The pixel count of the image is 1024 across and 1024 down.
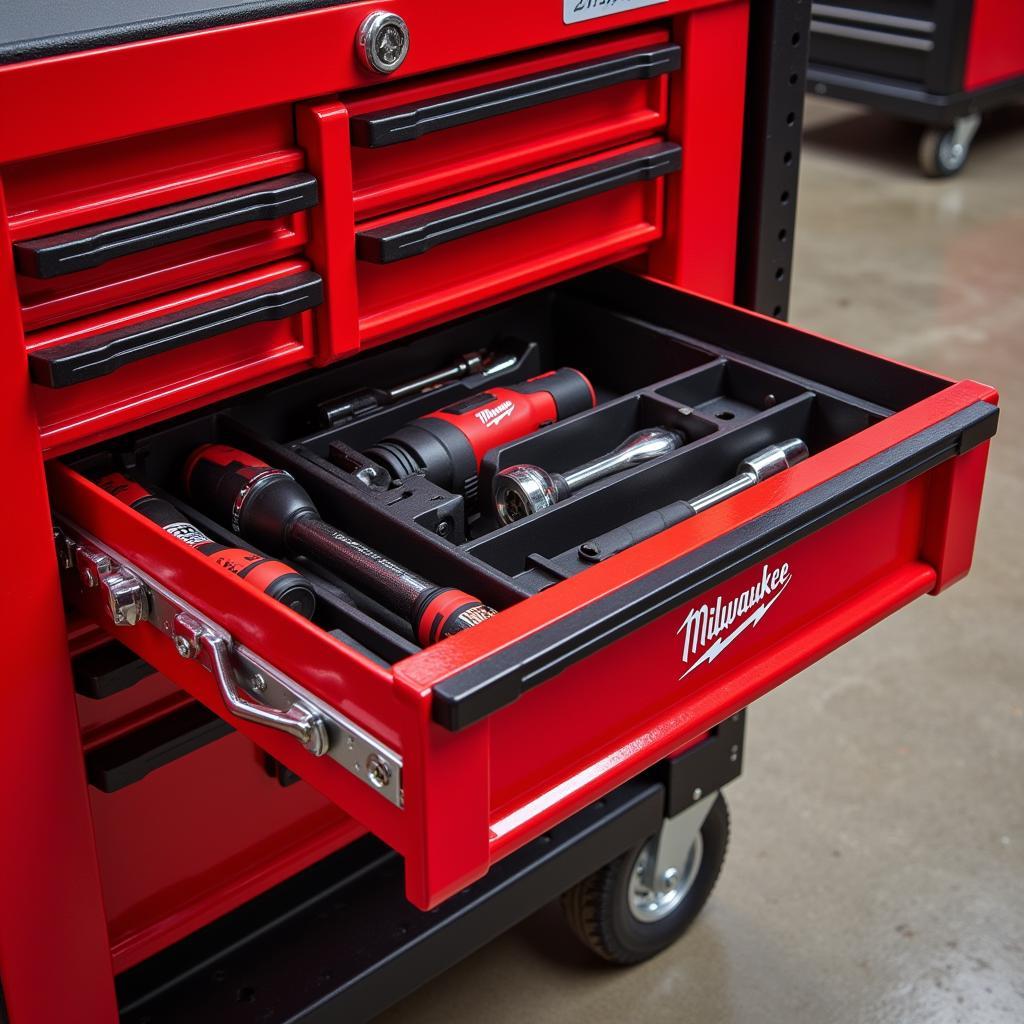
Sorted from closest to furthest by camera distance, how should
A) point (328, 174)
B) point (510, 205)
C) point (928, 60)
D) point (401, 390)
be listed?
point (328, 174), point (510, 205), point (401, 390), point (928, 60)

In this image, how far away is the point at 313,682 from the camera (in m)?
0.84

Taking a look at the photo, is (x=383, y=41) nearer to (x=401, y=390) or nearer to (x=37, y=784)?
(x=401, y=390)

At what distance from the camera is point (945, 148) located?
4102 mm

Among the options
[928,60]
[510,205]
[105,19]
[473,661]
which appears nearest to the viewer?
[473,661]

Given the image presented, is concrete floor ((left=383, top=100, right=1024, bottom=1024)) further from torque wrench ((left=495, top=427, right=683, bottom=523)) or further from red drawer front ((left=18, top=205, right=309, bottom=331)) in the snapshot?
red drawer front ((left=18, top=205, right=309, bottom=331))

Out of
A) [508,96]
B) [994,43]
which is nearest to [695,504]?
[508,96]

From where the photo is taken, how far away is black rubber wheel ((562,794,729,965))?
5.11 ft

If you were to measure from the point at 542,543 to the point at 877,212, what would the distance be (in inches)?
123

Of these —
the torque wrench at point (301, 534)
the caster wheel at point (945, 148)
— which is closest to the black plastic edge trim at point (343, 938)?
the torque wrench at point (301, 534)

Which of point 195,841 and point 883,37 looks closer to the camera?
point 195,841

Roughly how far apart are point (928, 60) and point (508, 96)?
10.3 feet

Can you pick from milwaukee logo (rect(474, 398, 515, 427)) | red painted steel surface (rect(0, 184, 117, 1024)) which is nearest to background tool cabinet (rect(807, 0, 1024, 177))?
milwaukee logo (rect(474, 398, 515, 427))

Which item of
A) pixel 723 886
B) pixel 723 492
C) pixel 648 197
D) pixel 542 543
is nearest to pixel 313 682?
pixel 542 543

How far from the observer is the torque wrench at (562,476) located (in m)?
1.09
